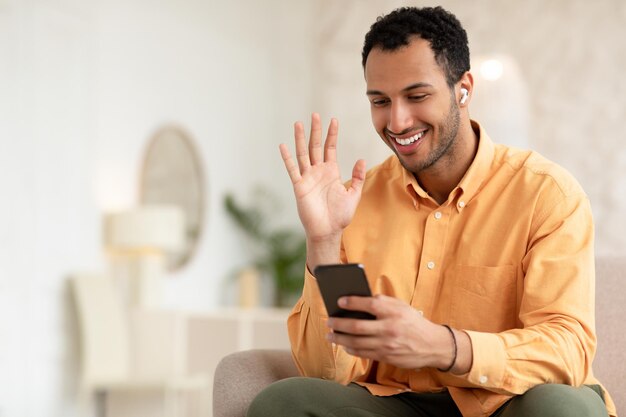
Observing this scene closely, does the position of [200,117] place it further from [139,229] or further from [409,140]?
[409,140]

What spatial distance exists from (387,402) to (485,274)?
32 cm

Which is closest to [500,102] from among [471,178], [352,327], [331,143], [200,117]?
[471,178]

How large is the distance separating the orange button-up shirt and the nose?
0.16m

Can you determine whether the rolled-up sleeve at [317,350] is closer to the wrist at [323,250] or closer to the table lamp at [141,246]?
the wrist at [323,250]

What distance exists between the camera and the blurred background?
4.39m

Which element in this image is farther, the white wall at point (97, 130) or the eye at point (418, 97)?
the white wall at point (97, 130)

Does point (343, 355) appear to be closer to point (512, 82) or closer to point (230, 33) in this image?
point (512, 82)

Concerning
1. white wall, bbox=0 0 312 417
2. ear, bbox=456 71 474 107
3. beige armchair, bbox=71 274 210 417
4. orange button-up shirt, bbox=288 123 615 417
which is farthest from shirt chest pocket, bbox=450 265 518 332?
white wall, bbox=0 0 312 417

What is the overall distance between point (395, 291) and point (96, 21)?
143 inches

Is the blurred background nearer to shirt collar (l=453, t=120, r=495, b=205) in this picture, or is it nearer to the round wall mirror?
the round wall mirror

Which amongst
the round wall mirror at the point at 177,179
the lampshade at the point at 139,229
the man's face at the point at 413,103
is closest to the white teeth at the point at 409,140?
the man's face at the point at 413,103

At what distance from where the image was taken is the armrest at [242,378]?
178 centimetres

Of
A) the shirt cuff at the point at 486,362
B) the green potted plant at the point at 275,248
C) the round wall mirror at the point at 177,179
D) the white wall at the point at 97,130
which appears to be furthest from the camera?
the green potted plant at the point at 275,248


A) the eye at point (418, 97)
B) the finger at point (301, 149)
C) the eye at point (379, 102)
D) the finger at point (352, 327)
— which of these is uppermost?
the eye at point (418, 97)
